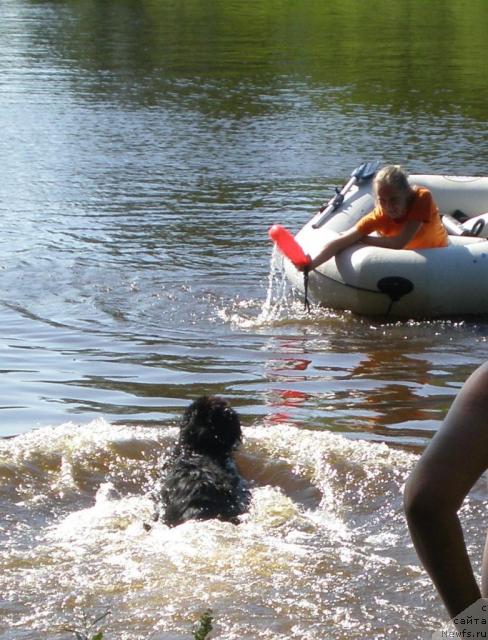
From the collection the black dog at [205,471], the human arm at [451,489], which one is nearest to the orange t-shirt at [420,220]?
the black dog at [205,471]

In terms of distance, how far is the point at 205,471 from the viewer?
4926 mm

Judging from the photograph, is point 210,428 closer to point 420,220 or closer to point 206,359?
point 206,359

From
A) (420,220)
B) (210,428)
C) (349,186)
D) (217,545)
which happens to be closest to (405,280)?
(420,220)

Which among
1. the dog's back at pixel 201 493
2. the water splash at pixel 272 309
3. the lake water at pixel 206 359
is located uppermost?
the dog's back at pixel 201 493

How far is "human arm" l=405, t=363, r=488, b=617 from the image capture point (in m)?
1.96

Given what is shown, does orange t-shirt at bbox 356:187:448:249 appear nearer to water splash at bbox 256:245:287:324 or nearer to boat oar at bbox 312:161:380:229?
water splash at bbox 256:245:287:324

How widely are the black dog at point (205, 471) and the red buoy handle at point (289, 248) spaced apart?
3.90 metres

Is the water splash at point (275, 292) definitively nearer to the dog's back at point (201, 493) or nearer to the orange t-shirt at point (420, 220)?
the orange t-shirt at point (420, 220)

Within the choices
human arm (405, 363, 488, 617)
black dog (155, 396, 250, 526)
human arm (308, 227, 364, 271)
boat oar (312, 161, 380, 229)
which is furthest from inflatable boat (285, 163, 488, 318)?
human arm (405, 363, 488, 617)

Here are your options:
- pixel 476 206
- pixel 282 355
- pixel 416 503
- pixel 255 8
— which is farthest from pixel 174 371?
pixel 255 8

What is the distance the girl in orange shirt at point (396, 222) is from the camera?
8539 mm

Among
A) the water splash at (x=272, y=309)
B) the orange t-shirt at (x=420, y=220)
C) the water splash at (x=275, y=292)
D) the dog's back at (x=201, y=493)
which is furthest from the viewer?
the water splash at (x=275, y=292)

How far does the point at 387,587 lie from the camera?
14.0 ft

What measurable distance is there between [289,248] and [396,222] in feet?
2.76
